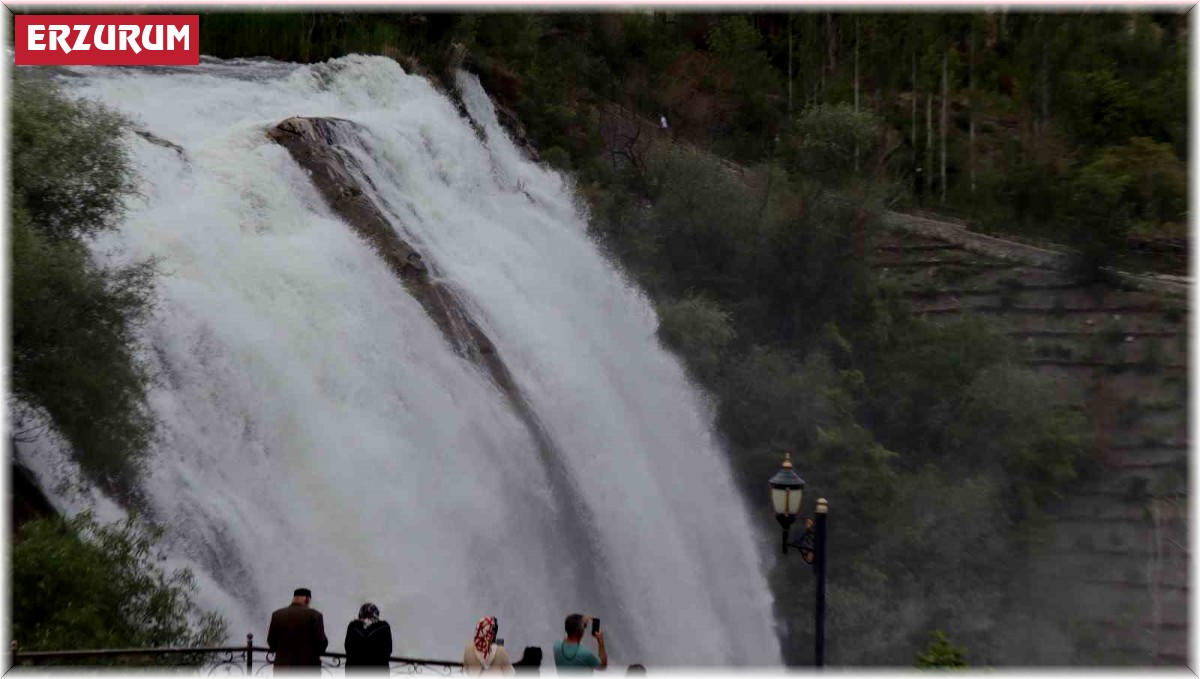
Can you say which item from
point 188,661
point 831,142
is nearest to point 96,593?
point 188,661

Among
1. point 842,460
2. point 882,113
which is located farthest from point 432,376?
point 882,113

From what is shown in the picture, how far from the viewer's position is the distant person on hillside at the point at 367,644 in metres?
7.68

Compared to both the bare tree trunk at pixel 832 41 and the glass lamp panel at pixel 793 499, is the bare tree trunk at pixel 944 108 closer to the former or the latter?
the bare tree trunk at pixel 832 41

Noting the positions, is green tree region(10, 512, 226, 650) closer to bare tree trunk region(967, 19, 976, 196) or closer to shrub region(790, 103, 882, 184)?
shrub region(790, 103, 882, 184)

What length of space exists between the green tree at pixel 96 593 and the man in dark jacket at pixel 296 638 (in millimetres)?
2616

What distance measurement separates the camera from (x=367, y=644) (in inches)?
302

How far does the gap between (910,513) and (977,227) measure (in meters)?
9.85

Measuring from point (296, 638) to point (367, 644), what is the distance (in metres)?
0.48

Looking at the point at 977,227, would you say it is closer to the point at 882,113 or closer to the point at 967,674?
the point at 882,113

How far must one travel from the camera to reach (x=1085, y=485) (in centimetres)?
2466

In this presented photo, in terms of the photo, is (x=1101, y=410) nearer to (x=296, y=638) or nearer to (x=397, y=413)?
(x=397, y=413)

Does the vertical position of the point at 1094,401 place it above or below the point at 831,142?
below

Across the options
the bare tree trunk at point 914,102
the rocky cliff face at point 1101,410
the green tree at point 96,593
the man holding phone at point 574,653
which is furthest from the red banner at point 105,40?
the bare tree trunk at point 914,102

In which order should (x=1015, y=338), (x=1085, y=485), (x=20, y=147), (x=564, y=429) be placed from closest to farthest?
(x=20, y=147), (x=564, y=429), (x=1085, y=485), (x=1015, y=338)
